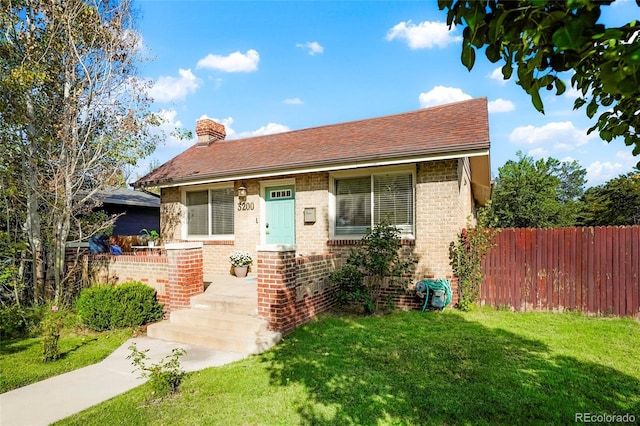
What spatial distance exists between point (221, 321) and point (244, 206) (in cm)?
419

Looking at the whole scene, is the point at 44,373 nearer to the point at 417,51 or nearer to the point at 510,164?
the point at 417,51

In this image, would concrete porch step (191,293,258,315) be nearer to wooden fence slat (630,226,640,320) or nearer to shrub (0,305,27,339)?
shrub (0,305,27,339)

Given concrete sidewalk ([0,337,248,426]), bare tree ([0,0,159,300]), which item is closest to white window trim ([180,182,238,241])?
bare tree ([0,0,159,300])

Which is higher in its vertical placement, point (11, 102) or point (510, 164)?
point (510, 164)

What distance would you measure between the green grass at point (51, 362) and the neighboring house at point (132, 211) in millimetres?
10301

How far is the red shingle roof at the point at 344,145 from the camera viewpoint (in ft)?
23.8

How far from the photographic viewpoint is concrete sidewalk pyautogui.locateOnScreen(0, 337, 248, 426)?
352 cm

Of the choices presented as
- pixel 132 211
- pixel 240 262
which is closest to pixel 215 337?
pixel 240 262

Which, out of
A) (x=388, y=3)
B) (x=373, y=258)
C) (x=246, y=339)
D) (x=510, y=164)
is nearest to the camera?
(x=246, y=339)

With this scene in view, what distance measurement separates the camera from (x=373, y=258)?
704 cm

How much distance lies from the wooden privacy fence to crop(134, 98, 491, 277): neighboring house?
1255 millimetres

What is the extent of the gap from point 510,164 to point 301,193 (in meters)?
29.3

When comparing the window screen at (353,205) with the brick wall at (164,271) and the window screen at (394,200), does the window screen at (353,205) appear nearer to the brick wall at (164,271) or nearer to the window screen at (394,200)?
the window screen at (394,200)

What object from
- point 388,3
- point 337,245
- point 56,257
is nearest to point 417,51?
point 388,3
